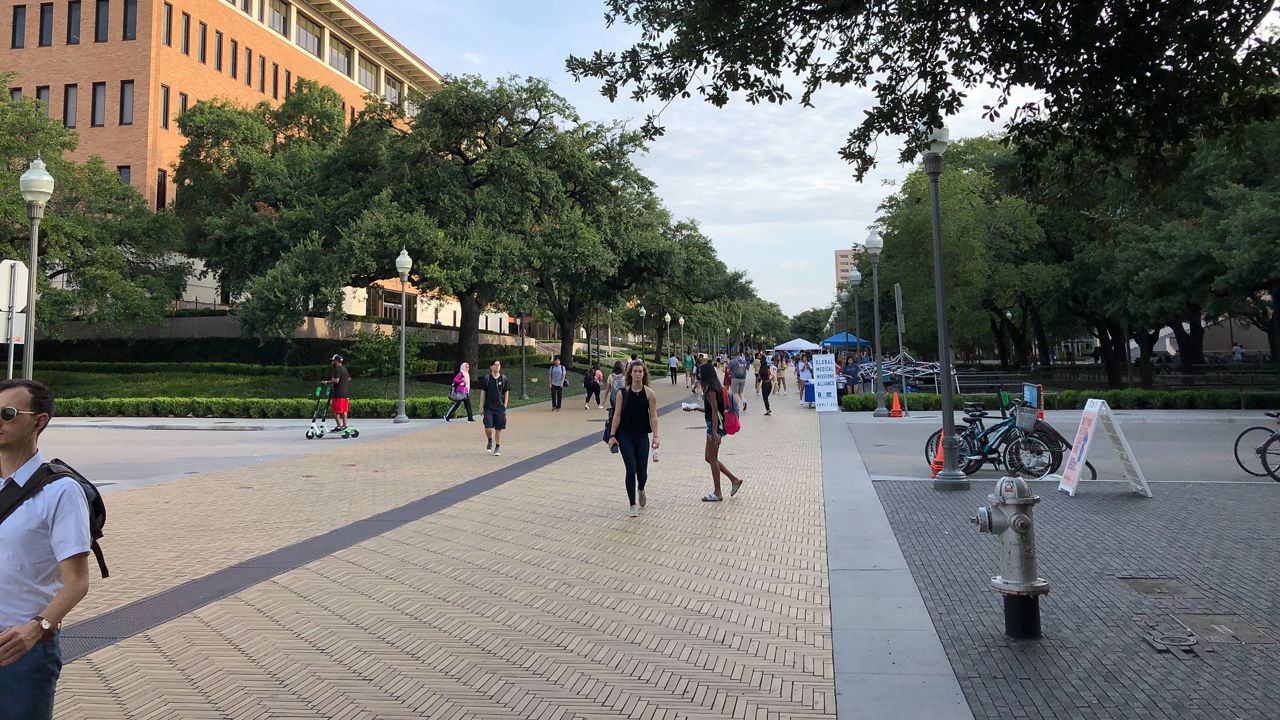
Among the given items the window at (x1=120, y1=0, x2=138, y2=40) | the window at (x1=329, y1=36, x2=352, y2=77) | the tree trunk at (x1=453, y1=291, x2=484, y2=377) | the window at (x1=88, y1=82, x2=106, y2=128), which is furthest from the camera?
the window at (x1=329, y1=36, x2=352, y2=77)

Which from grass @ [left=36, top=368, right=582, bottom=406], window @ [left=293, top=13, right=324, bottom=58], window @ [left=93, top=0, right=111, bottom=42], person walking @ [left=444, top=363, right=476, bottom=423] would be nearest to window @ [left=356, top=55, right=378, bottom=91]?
window @ [left=293, top=13, right=324, bottom=58]

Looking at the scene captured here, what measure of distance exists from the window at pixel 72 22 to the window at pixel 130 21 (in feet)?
9.37

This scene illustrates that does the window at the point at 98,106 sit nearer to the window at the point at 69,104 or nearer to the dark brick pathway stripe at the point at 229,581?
the window at the point at 69,104

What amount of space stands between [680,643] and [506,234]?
85.7ft

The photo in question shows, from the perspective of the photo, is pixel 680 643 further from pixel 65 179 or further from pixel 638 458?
pixel 65 179

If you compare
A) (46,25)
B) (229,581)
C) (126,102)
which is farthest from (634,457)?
(46,25)

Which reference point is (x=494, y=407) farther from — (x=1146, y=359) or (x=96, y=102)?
(x=96, y=102)

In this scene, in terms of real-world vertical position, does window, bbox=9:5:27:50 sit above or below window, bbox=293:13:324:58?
below

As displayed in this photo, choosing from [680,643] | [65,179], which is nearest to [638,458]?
[680,643]

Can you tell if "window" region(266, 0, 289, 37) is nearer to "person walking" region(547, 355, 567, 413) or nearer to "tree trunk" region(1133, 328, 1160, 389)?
"person walking" region(547, 355, 567, 413)

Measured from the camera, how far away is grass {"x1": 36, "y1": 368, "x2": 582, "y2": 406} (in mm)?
30391

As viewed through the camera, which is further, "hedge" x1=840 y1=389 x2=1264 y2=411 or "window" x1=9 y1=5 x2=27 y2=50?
"window" x1=9 y1=5 x2=27 y2=50

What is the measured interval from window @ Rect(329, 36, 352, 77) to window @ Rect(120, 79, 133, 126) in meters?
18.2

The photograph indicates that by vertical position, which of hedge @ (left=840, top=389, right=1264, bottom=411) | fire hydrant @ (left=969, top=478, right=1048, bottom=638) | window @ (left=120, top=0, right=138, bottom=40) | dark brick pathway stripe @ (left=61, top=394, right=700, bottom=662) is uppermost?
window @ (left=120, top=0, right=138, bottom=40)
